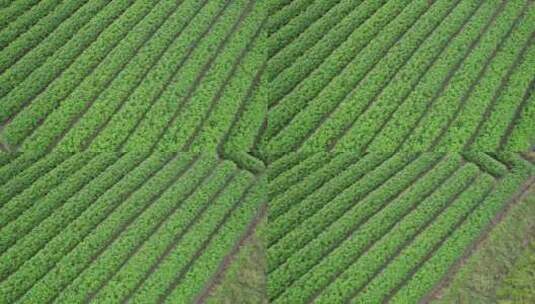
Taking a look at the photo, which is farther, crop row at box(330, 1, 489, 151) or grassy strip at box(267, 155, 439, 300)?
crop row at box(330, 1, 489, 151)

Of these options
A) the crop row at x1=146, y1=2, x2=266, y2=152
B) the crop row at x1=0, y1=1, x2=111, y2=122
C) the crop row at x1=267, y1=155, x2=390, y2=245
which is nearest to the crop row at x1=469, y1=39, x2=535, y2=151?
the crop row at x1=267, y1=155, x2=390, y2=245

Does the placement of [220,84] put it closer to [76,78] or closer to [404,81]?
[76,78]

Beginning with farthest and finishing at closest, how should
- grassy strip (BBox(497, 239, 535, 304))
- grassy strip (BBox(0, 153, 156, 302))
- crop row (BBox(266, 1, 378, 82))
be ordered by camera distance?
crop row (BBox(266, 1, 378, 82)) → grassy strip (BBox(0, 153, 156, 302)) → grassy strip (BBox(497, 239, 535, 304))

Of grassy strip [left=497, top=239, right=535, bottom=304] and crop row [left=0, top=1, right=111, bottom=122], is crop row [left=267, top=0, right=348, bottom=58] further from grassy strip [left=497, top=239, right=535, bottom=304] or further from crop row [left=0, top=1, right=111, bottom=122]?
grassy strip [left=497, top=239, right=535, bottom=304]

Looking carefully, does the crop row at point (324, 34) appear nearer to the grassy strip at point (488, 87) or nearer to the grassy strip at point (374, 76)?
the grassy strip at point (374, 76)

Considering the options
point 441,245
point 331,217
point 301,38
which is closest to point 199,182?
point 331,217

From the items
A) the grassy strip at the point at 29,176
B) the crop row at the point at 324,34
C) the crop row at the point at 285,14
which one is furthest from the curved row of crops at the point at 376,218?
the grassy strip at the point at 29,176
